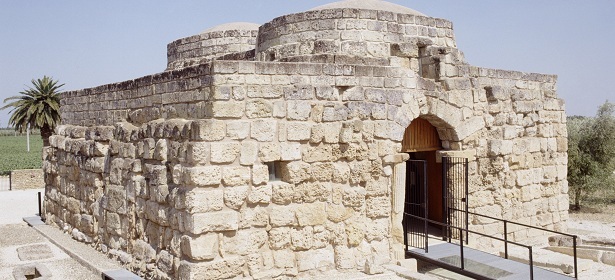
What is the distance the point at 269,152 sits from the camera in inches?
274

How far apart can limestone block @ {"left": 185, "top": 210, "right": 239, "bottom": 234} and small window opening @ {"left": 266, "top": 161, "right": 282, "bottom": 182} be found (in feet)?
2.40

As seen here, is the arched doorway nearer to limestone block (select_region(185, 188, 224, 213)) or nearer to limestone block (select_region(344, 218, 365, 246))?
limestone block (select_region(344, 218, 365, 246))

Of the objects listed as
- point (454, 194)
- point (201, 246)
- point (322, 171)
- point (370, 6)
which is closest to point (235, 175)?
point (201, 246)

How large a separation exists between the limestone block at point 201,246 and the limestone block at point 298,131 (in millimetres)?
1572

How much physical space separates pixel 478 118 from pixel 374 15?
2507mm

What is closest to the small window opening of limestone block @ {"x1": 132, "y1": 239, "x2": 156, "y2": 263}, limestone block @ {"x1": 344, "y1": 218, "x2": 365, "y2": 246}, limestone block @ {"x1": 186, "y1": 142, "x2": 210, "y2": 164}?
limestone block @ {"x1": 186, "y1": 142, "x2": 210, "y2": 164}

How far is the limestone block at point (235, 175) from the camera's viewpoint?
21.8 feet

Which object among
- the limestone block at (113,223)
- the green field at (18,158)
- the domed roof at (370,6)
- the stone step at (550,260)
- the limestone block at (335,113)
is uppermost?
the domed roof at (370,6)

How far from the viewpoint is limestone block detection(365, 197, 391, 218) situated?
7.73m

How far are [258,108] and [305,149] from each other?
2.83 ft

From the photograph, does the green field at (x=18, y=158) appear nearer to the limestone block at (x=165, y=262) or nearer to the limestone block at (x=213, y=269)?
the limestone block at (x=165, y=262)

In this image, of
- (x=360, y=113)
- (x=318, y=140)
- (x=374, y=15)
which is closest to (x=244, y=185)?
(x=318, y=140)

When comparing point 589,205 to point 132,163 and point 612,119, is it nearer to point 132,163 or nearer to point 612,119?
point 612,119

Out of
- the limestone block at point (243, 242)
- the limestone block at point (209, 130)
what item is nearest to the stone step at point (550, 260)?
the limestone block at point (243, 242)
